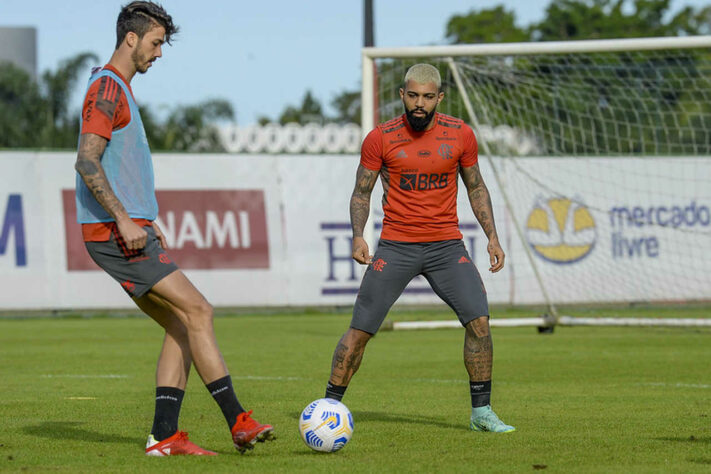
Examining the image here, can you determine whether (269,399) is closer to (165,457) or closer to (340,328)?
(165,457)

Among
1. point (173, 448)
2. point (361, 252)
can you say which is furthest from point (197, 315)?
point (361, 252)

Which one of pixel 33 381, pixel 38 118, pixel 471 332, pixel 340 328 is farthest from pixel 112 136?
pixel 38 118

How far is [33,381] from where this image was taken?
33.0 feet

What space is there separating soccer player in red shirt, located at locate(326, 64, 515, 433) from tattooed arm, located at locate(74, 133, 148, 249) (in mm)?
1769

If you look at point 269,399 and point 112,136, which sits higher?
point 112,136

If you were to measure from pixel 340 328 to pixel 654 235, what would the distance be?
20.4 ft

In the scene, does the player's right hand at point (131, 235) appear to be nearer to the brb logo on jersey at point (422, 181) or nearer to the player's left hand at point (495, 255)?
the brb logo on jersey at point (422, 181)

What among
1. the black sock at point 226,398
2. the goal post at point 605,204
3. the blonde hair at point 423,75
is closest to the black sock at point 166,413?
the black sock at point 226,398

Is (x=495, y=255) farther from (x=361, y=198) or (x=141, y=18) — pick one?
(x=141, y=18)

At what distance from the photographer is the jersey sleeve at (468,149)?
7.23 m

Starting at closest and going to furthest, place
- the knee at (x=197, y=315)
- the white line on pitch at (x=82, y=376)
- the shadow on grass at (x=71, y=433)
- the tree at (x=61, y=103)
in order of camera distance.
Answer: the knee at (x=197, y=315)
the shadow on grass at (x=71, y=433)
the white line on pitch at (x=82, y=376)
the tree at (x=61, y=103)

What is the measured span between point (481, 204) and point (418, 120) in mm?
754

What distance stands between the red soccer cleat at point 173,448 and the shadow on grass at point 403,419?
5.32 feet

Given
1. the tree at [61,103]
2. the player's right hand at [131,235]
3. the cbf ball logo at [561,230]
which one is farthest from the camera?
the tree at [61,103]
